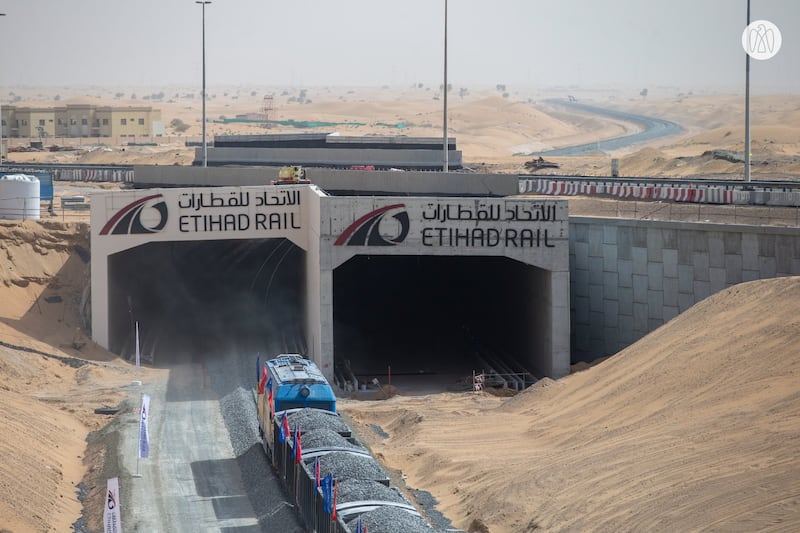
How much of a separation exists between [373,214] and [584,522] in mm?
22025

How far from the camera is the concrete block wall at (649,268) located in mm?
41844

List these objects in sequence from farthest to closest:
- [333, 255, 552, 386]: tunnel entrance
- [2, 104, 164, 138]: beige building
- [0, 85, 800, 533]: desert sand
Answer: [2, 104, 164, 138]: beige building, [333, 255, 552, 386]: tunnel entrance, [0, 85, 800, 533]: desert sand

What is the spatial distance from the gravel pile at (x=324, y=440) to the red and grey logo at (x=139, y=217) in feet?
71.2

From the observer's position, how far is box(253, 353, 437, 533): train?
24203 mm

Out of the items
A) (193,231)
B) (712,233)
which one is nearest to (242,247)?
(193,231)

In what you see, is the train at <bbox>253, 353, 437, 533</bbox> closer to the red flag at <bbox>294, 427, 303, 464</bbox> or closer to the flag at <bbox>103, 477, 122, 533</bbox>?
the red flag at <bbox>294, 427, 303, 464</bbox>

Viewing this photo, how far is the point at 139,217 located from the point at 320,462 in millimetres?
24515

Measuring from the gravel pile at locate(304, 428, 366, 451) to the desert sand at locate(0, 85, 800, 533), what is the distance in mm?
3019

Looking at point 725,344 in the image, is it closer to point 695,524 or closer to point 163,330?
point 695,524

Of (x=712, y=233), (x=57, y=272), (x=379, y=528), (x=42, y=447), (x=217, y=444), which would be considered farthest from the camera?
(x=57, y=272)

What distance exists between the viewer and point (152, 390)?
147ft

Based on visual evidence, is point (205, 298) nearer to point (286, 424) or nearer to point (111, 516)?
point (286, 424)

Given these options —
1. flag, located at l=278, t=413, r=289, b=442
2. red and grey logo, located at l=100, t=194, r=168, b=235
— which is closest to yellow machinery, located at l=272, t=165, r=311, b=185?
red and grey logo, located at l=100, t=194, r=168, b=235

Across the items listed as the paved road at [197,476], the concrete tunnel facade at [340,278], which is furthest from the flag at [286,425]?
the concrete tunnel facade at [340,278]
